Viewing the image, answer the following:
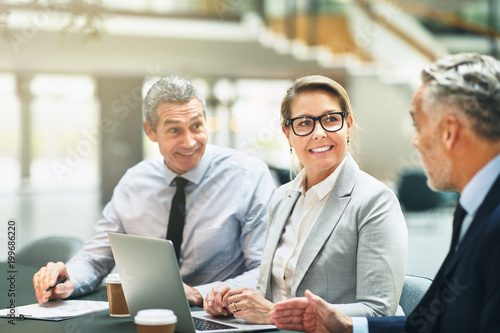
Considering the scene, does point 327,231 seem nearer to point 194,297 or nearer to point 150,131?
point 194,297

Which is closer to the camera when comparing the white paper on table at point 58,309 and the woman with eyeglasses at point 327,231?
the woman with eyeglasses at point 327,231

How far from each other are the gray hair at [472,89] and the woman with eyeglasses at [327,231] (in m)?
0.58

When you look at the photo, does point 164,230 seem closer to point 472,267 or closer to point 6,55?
point 472,267

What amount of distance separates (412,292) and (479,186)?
873 millimetres

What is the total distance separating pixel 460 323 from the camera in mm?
1229

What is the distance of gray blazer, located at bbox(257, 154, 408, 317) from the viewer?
171 centimetres

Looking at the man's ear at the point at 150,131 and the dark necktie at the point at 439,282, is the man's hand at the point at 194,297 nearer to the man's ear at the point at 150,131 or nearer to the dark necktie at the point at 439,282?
the man's ear at the point at 150,131

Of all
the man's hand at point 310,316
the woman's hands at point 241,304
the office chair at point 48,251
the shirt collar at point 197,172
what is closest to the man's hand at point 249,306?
the woman's hands at point 241,304

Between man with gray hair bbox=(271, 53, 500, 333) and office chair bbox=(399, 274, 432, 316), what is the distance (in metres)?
0.65

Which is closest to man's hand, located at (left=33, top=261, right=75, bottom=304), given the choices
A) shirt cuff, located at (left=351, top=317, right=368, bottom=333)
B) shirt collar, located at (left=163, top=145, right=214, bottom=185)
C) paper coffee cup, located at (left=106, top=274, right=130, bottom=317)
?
paper coffee cup, located at (left=106, top=274, right=130, bottom=317)

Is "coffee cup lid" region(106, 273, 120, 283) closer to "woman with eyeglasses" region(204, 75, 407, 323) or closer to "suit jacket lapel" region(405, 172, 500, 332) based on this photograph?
"woman with eyeglasses" region(204, 75, 407, 323)

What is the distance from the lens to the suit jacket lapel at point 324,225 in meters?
1.85

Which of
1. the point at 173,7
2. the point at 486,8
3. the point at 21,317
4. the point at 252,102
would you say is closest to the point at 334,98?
the point at 21,317

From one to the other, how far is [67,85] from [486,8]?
884 centimetres
